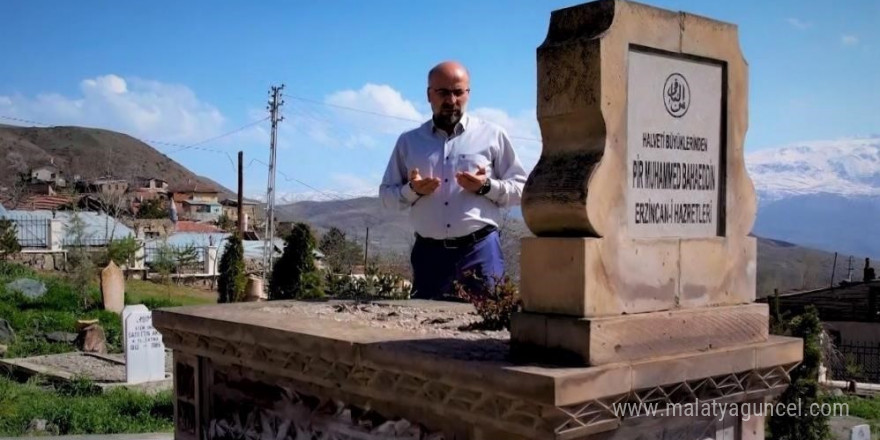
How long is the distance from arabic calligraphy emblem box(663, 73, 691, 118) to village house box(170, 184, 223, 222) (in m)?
69.2

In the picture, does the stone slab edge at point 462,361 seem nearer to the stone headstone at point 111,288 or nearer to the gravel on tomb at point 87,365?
the gravel on tomb at point 87,365

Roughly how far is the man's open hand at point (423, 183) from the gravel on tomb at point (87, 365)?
8242mm

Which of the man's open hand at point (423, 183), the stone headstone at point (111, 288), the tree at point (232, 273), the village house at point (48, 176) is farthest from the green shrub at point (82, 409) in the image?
the village house at point (48, 176)

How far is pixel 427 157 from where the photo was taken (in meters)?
4.66

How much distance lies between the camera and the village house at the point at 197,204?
74500 millimetres

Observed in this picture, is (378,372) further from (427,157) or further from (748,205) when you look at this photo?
(427,157)

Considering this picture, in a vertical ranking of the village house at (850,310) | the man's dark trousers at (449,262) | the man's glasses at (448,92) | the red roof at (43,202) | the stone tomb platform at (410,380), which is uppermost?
the red roof at (43,202)

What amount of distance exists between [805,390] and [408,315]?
7285 millimetres

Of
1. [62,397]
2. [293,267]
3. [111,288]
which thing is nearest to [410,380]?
[62,397]

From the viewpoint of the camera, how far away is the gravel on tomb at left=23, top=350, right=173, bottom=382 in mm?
11466

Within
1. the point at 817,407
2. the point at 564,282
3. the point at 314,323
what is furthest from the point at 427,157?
the point at 817,407

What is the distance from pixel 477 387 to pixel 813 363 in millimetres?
8257

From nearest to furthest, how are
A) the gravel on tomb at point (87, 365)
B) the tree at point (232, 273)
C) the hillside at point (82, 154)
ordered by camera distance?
the gravel on tomb at point (87, 365) → the tree at point (232, 273) → the hillside at point (82, 154)

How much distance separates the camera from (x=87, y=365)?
41.0ft
